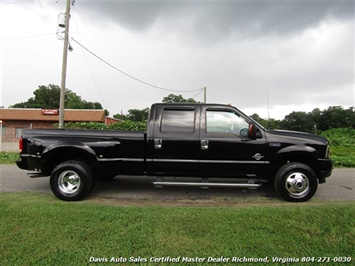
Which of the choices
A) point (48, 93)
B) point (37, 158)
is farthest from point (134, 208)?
point (48, 93)

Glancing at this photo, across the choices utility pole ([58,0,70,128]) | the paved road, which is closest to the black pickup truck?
the paved road

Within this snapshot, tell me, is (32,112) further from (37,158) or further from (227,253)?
(227,253)

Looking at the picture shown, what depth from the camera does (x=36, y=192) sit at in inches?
203

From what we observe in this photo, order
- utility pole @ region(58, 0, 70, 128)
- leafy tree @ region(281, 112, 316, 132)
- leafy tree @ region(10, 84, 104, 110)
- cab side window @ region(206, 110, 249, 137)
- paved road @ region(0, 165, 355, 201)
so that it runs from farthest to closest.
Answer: leafy tree @ region(10, 84, 104, 110) < leafy tree @ region(281, 112, 316, 132) < utility pole @ region(58, 0, 70, 128) < paved road @ region(0, 165, 355, 201) < cab side window @ region(206, 110, 249, 137)

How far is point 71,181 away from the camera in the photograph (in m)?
4.62

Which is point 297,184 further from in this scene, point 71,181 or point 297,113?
point 297,113

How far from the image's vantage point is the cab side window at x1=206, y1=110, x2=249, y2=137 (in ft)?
15.4

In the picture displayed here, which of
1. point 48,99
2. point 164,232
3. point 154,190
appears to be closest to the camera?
point 164,232

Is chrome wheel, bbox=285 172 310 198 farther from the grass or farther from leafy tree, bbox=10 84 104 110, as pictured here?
leafy tree, bbox=10 84 104 110

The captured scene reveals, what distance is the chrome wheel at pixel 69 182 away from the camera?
4.57 m

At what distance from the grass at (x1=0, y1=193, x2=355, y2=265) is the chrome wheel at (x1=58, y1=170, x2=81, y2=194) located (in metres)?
0.56

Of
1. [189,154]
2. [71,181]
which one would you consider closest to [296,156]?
[189,154]

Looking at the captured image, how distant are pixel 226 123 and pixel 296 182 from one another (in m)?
1.68

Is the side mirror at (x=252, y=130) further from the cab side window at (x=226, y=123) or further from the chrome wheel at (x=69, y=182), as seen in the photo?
the chrome wheel at (x=69, y=182)
